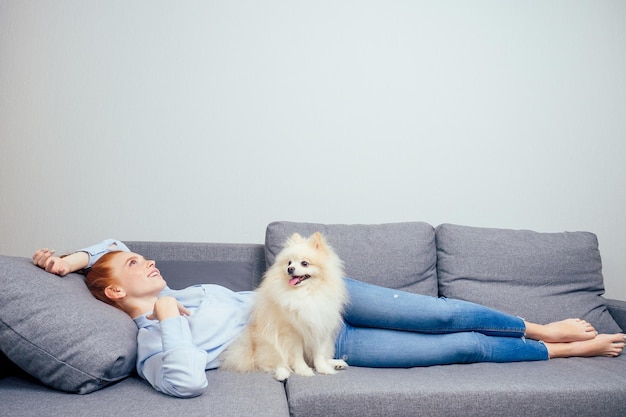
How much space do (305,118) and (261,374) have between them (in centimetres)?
142

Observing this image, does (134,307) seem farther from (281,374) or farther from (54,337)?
(281,374)

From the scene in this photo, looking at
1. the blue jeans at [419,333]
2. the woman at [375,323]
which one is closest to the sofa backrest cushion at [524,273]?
the woman at [375,323]

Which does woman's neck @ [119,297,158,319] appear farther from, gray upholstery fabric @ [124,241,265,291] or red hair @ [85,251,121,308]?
gray upholstery fabric @ [124,241,265,291]

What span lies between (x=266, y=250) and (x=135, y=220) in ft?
2.38

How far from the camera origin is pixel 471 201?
272 centimetres

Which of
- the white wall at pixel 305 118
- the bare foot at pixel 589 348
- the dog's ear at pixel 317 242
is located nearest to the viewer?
the dog's ear at pixel 317 242

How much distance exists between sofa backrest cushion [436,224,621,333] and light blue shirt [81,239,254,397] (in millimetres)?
991

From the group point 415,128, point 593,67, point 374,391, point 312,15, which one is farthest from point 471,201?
point 374,391

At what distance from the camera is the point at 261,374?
1.65m

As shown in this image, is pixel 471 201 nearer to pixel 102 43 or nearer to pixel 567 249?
pixel 567 249

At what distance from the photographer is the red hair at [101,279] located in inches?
66.7

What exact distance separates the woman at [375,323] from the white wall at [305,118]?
66 cm

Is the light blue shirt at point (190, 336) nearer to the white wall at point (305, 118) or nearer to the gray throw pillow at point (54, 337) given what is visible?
the gray throw pillow at point (54, 337)

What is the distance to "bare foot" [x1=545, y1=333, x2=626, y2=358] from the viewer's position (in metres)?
1.97
